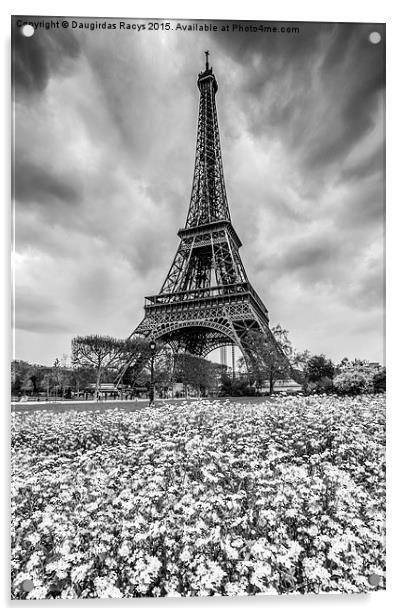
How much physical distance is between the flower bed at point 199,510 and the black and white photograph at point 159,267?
0.07 feet

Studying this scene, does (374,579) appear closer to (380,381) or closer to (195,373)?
(380,381)

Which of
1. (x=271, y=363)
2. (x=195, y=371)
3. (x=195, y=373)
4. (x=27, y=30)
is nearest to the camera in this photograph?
(x=27, y=30)

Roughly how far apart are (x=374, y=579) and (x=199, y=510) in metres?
1.69

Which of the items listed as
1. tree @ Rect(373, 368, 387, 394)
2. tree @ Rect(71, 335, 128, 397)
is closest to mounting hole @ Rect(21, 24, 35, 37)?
tree @ Rect(71, 335, 128, 397)

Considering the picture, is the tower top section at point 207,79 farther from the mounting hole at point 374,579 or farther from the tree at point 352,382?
the mounting hole at point 374,579

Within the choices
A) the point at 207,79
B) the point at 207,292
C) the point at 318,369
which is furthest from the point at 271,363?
the point at 207,292

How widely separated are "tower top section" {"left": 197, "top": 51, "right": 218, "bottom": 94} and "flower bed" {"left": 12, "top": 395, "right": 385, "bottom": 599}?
3.92m

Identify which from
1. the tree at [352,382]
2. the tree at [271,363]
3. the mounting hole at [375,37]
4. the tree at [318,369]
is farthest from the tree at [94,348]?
the mounting hole at [375,37]

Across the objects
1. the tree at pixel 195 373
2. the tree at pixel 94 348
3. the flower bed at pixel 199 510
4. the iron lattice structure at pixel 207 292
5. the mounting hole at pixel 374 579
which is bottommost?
the mounting hole at pixel 374 579

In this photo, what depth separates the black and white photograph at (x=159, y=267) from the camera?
325 centimetres

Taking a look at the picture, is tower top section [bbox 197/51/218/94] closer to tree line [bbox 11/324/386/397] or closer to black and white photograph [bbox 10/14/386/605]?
black and white photograph [bbox 10/14/386/605]

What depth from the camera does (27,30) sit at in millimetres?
3994
